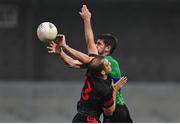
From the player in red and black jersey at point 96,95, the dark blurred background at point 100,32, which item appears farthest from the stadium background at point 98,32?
the player in red and black jersey at point 96,95

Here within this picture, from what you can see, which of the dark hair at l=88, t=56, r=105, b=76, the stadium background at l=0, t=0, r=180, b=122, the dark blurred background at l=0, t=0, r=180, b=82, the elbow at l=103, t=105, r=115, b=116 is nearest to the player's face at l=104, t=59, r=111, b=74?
the dark hair at l=88, t=56, r=105, b=76

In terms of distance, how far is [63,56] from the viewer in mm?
12445

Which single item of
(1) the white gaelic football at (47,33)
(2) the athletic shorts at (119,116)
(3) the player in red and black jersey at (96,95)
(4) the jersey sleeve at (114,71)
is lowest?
(2) the athletic shorts at (119,116)

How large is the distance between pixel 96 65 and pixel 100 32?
11.6 m

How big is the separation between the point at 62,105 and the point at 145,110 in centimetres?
155

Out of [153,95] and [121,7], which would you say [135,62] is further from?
[153,95]

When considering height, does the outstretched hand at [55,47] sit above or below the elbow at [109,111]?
above

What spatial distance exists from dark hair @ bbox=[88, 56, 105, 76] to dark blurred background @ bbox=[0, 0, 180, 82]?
11004 mm

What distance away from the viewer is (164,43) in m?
24.2

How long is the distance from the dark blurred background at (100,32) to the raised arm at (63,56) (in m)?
10.8

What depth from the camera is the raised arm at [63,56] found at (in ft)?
40.3

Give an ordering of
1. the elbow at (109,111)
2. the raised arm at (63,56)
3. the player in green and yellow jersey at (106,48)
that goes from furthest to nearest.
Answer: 1. the elbow at (109,111)
2. the player in green and yellow jersey at (106,48)
3. the raised arm at (63,56)

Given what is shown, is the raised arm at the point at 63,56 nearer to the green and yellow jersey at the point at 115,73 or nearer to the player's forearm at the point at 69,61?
the player's forearm at the point at 69,61

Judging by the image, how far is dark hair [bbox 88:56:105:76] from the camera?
1223 cm
